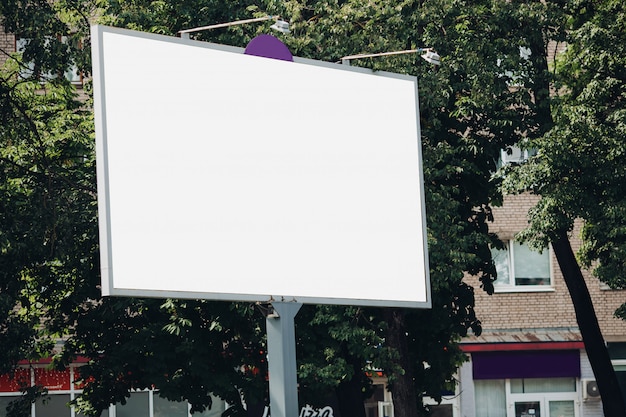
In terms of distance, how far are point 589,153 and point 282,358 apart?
12364mm

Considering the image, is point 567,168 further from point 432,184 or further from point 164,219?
point 164,219

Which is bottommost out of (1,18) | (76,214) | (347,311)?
(347,311)

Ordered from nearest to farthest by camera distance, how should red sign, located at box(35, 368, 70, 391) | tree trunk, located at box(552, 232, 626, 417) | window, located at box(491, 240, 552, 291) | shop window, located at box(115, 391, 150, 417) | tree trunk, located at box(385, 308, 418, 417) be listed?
tree trunk, located at box(385, 308, 418, 417) < tree trunk, located at box(552, 232, 626, 417) < red sign, located at box(35, 368, 70, 391) < shop window, located at box(115, 391, 150, 417) < window, located at box(491, 240, 552, 291)

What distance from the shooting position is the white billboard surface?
10062mm

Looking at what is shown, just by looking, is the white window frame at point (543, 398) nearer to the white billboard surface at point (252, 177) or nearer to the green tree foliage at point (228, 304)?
the green tree foliage at point (228, 304)

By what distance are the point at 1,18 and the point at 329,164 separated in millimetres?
10686

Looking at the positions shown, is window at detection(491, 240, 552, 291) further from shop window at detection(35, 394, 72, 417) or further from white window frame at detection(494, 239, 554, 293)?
shop window at detection(35, 394, 72, 417)

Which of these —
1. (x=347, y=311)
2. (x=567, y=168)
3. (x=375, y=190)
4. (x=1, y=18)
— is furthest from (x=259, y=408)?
(x=375, y=190)

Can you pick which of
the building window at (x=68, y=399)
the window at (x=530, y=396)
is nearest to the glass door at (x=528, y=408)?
the window at (x=530, y=396)

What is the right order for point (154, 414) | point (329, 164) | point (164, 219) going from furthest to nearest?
point (154, 414) < point (329, 164) < point (164, 219)

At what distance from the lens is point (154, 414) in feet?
104

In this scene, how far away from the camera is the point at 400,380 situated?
22.0 m

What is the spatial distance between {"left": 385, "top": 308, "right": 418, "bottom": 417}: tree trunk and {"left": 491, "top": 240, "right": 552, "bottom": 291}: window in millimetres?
12418

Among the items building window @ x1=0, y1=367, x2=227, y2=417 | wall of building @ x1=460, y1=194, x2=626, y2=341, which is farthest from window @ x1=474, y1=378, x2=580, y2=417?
building window @ x1=0, y1=367, x2=227, y2=417
